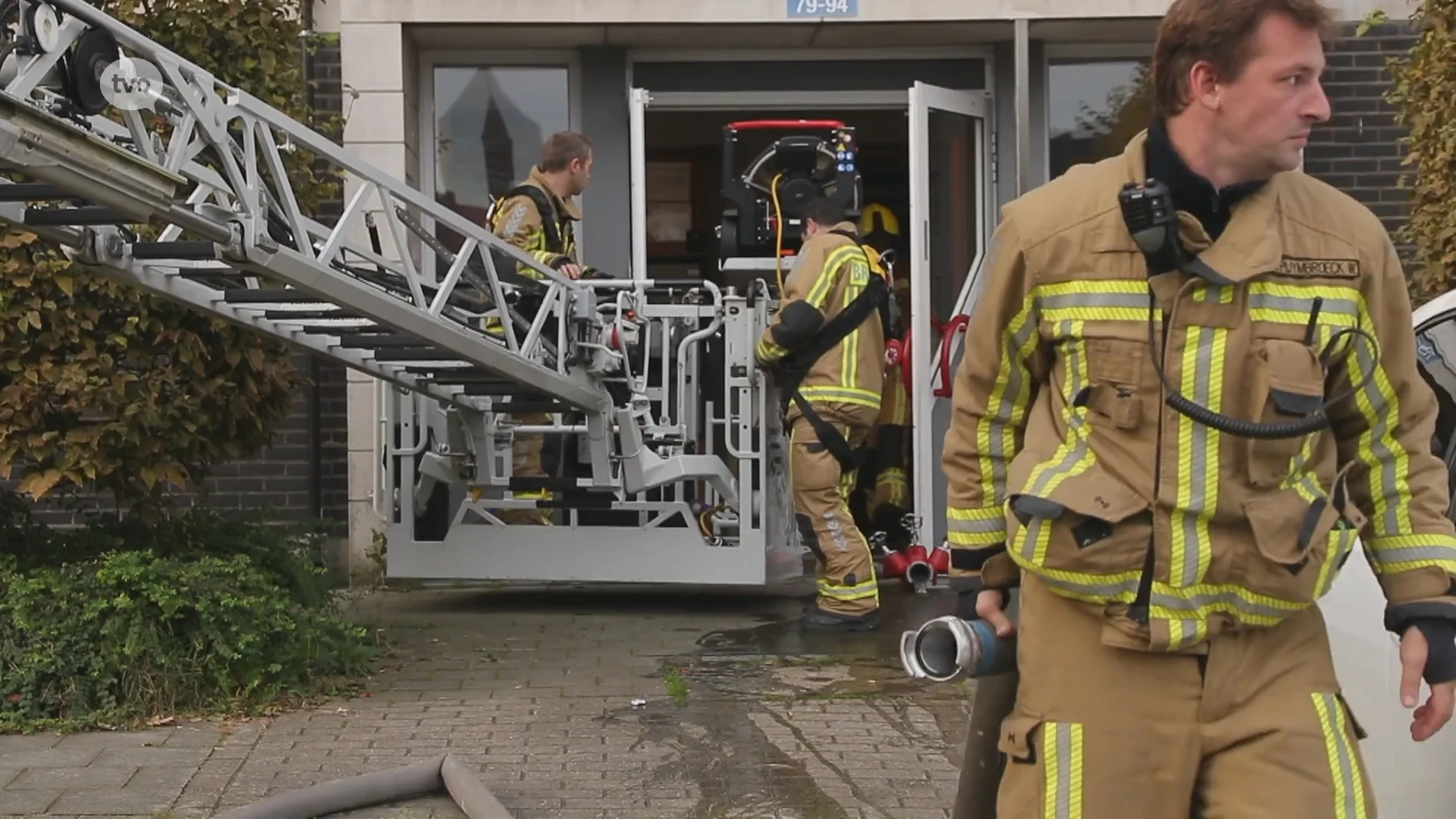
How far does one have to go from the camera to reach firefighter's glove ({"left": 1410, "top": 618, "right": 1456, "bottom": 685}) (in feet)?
7.83

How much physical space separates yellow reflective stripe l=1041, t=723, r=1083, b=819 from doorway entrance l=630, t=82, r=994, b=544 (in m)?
5.73

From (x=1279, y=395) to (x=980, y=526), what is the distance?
0.53 metres

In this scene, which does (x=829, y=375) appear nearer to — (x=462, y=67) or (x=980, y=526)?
(x=462, y=67)

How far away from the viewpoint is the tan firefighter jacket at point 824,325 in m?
6.68

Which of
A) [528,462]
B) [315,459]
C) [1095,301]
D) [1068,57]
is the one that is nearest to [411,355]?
[528,462]

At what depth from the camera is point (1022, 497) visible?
2.42 metres

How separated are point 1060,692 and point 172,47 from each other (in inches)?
179

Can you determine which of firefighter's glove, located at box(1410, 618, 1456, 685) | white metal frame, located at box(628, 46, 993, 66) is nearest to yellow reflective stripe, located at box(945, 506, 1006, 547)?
firefighter's glove, located at box(1410, 618, 1456, 685)

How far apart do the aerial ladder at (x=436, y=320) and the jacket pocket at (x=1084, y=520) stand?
2.53 m

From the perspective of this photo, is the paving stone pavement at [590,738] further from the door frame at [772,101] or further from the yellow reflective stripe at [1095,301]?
the door frame at [772,101]

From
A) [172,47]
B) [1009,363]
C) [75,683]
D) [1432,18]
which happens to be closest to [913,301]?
[1432,18]

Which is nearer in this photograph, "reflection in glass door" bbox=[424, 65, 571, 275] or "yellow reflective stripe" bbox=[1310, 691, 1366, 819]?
"yellow reflective stripe" bbox=[1310, 691, 1366, 819]

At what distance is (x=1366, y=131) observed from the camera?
884 cm

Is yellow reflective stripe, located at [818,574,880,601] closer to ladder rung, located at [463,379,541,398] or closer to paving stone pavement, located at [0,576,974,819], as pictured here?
paving stone pavement, located at [0,576,974,819]
